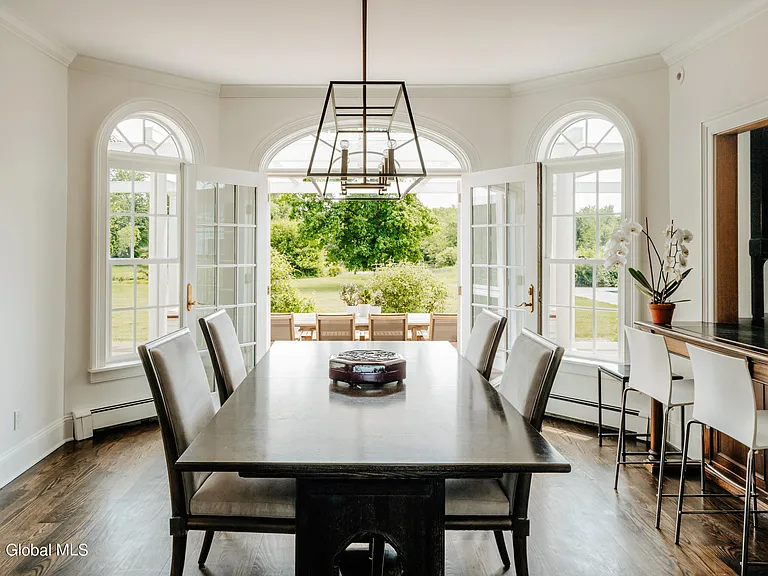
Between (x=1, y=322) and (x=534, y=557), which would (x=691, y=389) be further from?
(x=1, y=322)

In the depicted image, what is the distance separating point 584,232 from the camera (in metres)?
5.00

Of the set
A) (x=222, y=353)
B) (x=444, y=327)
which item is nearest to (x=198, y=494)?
(x=222, y=353)

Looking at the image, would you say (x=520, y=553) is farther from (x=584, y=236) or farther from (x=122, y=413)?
(x=122, y=413)

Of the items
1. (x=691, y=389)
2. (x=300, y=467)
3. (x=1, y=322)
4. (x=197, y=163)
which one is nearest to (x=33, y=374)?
(x=1, y=322)

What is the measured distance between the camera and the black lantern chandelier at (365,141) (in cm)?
249

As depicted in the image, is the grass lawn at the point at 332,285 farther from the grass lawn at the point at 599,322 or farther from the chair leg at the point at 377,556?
the chair leg at the point at 377,556

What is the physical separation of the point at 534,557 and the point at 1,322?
10.5ft

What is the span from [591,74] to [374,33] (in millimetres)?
1872

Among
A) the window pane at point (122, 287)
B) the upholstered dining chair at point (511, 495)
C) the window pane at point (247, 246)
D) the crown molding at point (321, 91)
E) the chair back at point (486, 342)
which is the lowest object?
the upholstered dining chair at point (511, 495)

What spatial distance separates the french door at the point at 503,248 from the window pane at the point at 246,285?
1849mm

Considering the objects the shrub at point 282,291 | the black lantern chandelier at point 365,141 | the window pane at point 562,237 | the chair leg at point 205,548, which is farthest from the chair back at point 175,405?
the shrub at point 282,291

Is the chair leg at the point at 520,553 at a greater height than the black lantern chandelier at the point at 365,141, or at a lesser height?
lesser

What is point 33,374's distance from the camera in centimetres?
405

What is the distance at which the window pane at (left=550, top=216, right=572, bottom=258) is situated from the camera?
16.6ft
